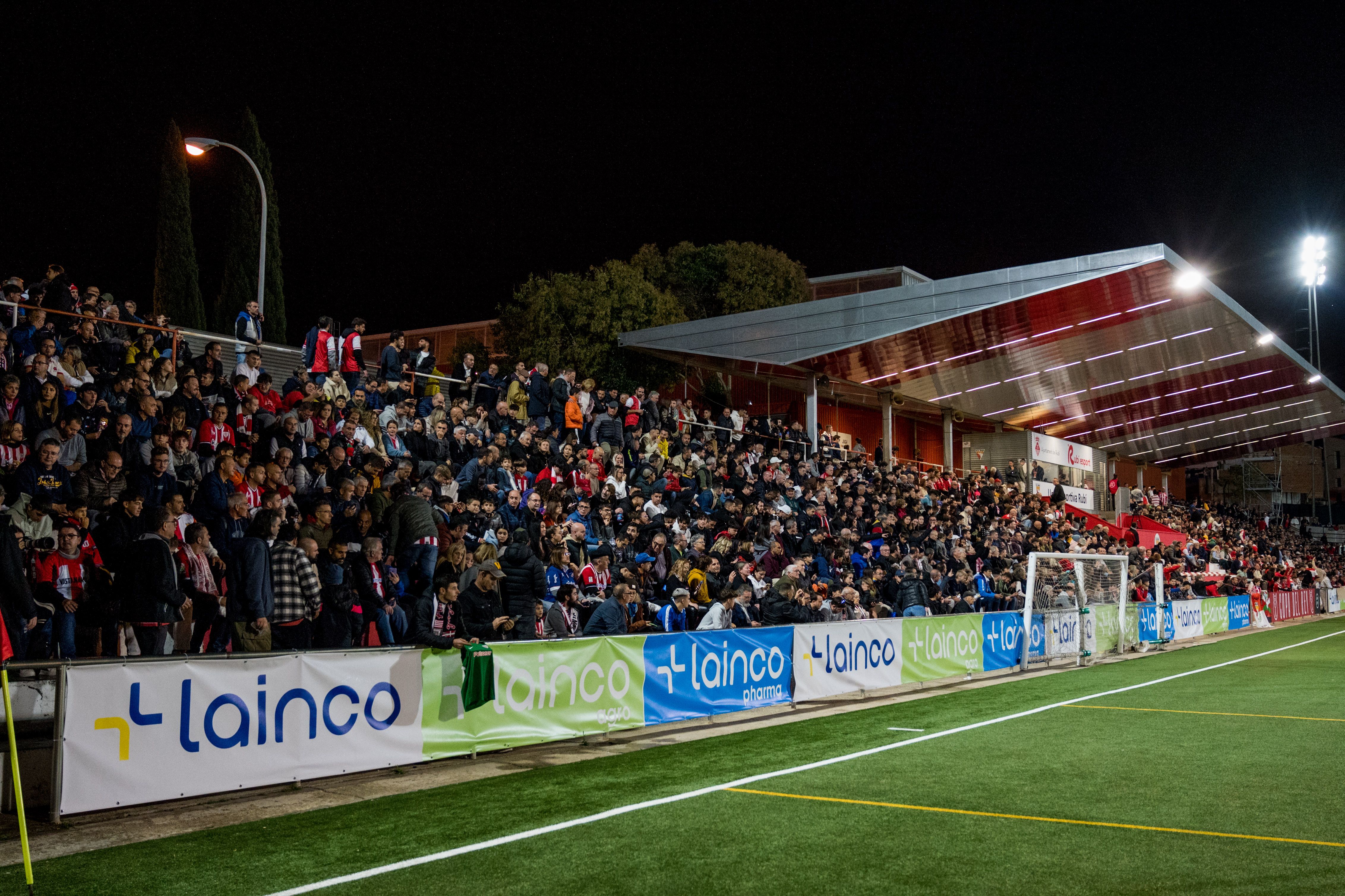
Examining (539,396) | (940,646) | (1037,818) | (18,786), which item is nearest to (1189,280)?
(940,646)

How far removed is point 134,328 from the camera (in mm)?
15305

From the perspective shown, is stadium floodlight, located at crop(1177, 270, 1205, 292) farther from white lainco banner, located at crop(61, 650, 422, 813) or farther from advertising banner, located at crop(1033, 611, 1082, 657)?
white lainco banner, located at crop(61, 650, 422, 813)

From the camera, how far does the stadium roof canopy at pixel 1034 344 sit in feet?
87.5

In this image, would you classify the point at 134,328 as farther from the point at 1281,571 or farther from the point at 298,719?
the point at 1281,571

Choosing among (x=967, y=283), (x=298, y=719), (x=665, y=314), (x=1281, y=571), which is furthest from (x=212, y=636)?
(x=1281, y=571)

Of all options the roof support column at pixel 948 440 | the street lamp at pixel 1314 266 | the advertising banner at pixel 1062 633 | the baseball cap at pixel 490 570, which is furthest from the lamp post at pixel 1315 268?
the baseball cap at pixel 490 570

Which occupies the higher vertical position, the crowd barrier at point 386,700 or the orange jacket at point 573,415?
the orange jacket at point 573,415

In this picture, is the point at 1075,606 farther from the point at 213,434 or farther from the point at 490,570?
the point at 213,434

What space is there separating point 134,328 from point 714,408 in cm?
2552

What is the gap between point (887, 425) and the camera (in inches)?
1439

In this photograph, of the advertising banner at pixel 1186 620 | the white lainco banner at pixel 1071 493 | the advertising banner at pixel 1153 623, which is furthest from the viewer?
the white lainco banner at pixel 1071 493

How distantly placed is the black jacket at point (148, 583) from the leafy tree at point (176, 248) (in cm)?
3257

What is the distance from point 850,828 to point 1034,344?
26.6 meters

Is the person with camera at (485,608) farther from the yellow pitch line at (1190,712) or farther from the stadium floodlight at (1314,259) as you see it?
the stadium floodlight at (1314,259)
